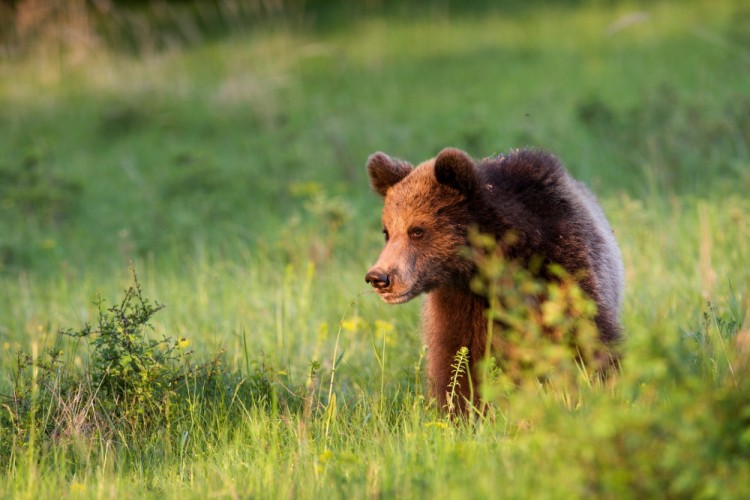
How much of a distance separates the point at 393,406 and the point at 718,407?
2277mm

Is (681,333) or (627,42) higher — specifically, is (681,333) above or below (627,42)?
below

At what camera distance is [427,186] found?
17.9ft

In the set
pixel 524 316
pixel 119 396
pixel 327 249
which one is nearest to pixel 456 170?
pixel 524 316

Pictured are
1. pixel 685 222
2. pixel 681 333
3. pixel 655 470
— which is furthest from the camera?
pixel 685 222

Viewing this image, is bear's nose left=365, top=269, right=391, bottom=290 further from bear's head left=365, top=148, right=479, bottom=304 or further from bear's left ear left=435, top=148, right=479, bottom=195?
bear's left ear left=435, top=148, right=479, bottom=195

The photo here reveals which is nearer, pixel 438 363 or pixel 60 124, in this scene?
pixel 438 363

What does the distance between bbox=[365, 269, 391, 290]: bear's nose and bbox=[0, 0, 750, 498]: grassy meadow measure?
1.18 ft

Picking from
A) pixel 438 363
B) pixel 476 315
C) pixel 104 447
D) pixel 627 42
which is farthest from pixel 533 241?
pixel 627 42

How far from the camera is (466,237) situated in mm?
5293

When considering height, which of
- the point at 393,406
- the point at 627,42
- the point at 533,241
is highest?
the point at 627,42

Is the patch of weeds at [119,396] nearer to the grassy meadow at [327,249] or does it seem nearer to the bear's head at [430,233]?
the grassy meadow at [327,249]

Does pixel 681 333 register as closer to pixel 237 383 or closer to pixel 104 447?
pixel 237 383

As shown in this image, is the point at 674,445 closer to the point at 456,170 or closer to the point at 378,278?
the point at 378,278

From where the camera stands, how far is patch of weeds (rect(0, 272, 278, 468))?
4914mm
